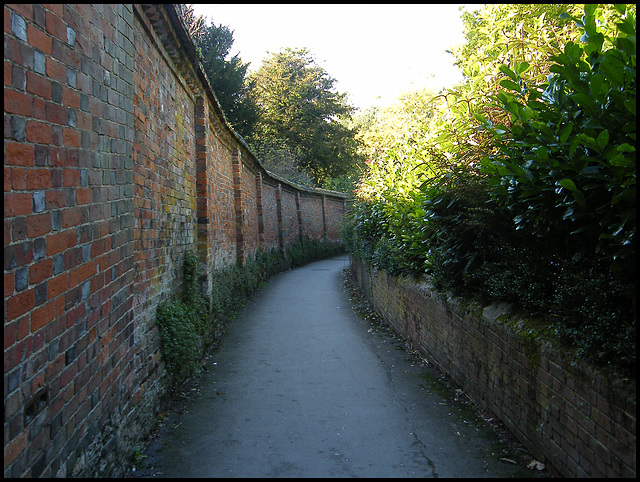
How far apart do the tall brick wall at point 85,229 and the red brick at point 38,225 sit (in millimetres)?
11

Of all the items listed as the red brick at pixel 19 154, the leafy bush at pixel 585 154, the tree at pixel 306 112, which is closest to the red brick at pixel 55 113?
the red brick at pixel 19 154

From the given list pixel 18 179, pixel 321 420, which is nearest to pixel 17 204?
pixel 18 179

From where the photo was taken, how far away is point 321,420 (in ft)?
15.6

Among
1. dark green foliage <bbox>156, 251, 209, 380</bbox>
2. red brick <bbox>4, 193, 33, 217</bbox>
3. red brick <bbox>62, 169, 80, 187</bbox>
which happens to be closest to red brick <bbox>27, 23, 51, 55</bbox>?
red brick <bbox>62, 169, 80, 187</bbox>

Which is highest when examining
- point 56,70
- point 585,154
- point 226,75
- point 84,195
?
point 226,75

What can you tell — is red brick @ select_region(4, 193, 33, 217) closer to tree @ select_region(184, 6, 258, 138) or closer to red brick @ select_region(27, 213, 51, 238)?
red brick @ select_region(27, 213, 51, 238)

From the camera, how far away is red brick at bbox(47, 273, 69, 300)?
249 centimetres

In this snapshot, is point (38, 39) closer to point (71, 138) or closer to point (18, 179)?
point (71, 138)

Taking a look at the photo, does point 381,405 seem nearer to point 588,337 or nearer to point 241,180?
point 588,337

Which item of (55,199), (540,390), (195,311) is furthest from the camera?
(195,311)

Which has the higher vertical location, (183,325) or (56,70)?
(56,70)

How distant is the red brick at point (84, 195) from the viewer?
2863 mm

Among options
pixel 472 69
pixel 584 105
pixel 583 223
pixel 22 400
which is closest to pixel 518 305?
pixel 583 223

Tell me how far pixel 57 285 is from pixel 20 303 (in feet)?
1.23
